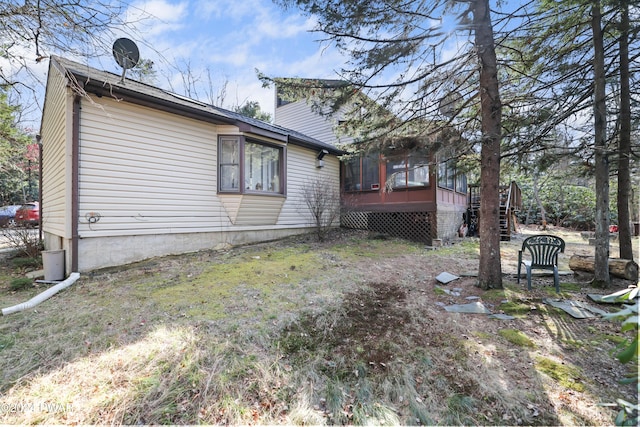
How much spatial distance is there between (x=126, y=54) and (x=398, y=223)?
9.10 m

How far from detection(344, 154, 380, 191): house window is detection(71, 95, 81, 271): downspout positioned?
7.96 metres

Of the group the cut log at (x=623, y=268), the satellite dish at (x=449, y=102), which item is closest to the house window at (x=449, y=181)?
the satellite dish at (x=449, y=102)

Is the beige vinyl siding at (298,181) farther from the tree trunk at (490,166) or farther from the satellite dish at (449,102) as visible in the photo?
the tree trunk at (490,166)

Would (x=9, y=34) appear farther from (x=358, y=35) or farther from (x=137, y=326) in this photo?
(x=358, y=35)

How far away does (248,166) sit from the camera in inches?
316

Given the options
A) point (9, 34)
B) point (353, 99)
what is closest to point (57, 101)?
point (9, 34)

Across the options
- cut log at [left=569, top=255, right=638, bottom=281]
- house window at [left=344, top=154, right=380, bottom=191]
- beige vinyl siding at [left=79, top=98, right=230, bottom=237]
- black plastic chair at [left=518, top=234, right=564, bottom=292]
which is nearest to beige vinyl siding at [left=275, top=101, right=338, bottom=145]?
house window at [left=344, top=154, right=380, bottom=191]

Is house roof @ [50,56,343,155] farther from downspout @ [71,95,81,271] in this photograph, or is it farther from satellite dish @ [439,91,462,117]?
satellite dish @ [439,91,462,117]

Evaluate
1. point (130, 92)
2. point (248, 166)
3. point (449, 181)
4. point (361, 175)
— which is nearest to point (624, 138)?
point (449, 181)

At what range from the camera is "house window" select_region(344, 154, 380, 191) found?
11.0 metres

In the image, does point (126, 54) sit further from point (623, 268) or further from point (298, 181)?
point (623, 268)

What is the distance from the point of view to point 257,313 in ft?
12.1

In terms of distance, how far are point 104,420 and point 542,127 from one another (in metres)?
7.00

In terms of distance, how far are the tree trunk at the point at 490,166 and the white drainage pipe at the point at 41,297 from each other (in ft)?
23.2
